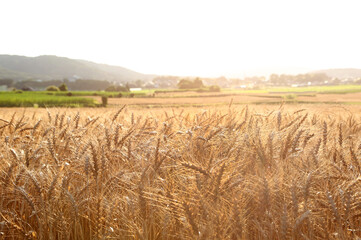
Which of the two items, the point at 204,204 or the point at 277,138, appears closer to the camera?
the point at 204,204

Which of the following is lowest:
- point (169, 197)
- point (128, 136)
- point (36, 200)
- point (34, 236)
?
point (34, 236)

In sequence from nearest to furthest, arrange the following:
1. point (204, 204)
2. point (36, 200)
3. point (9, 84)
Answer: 1. point (204, 204)
2. point (36, 200)
3. point (9, 84)

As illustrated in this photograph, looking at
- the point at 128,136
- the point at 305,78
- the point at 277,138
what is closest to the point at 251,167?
the point at 277,138

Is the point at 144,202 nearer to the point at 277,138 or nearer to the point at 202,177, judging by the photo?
the point at 202,177

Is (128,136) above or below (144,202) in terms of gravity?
above

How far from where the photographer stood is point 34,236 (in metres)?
1.83

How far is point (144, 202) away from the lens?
1.67 meters

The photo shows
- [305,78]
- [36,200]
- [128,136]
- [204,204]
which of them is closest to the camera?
[204,204]

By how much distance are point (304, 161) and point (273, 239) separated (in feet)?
2.50

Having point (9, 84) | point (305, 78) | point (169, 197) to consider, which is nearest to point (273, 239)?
point (169, 197)

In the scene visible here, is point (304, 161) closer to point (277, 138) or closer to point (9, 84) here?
point (277, 138)

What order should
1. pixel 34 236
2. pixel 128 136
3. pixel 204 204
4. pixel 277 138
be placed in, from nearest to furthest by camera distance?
pixel 204 204 < pixel 34 236 < pixel 277 138 < pixel 128 136

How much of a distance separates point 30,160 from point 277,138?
2.00 m

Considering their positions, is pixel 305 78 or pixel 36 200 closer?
pixel 36 200
